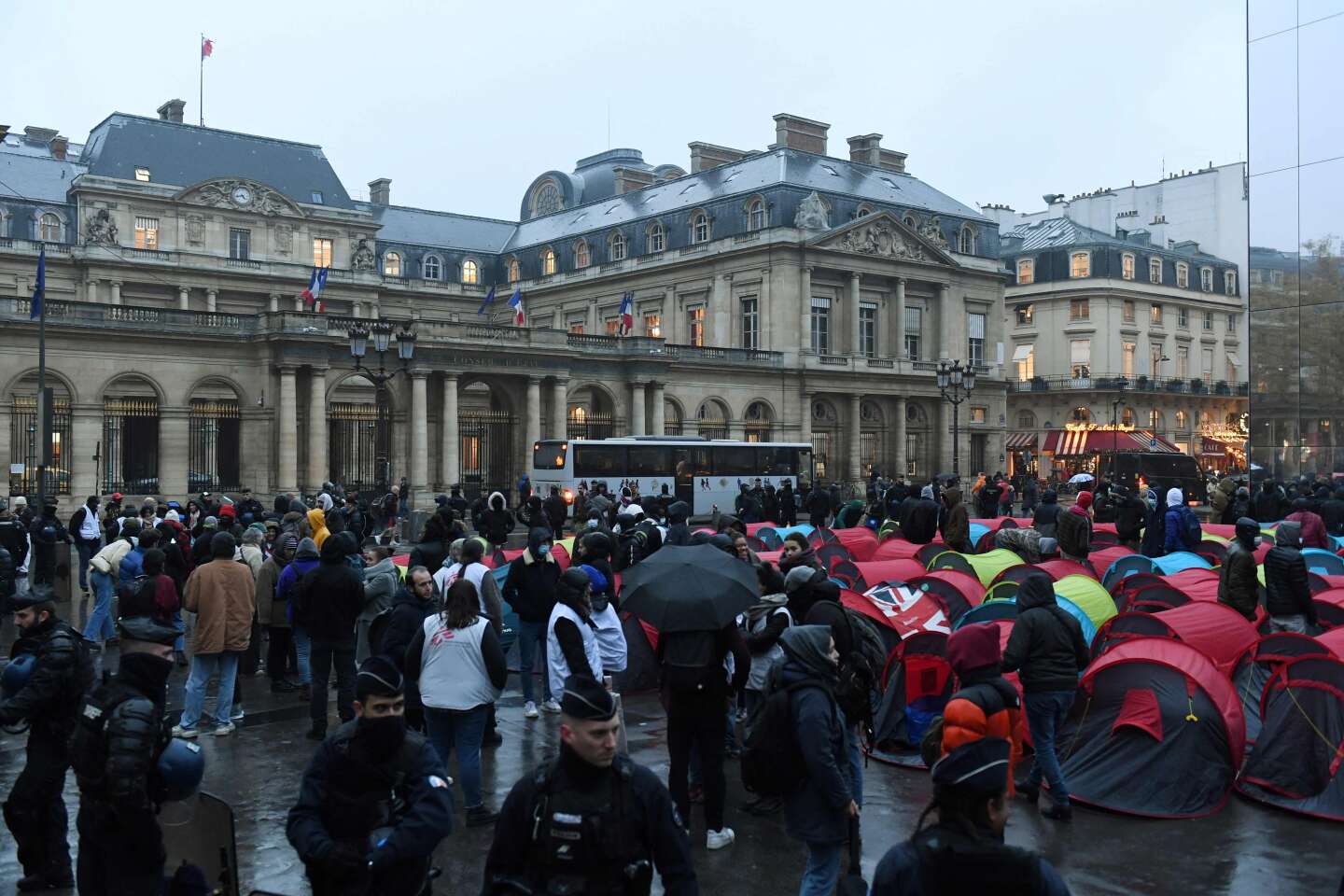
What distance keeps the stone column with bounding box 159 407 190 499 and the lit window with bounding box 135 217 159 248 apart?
20.1 m

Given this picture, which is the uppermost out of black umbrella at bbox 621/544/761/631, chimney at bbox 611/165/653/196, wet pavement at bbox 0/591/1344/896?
chimney at bbox 611/165/653/196

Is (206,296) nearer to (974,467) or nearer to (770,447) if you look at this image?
(770,447)

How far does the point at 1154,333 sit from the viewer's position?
70125 millimetres

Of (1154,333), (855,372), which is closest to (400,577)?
(855,372)

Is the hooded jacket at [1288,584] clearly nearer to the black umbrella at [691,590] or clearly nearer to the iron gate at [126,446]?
the black umbrella at [691,590]

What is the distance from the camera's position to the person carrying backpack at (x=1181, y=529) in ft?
65.8

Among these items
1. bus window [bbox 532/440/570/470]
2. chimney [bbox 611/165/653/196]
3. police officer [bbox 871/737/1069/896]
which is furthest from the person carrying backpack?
chimney [bbox 611/165/653/196]

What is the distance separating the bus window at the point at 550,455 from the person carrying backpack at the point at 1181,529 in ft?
71.1

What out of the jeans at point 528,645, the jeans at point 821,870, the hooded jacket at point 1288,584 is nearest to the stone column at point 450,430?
the jeans at point 528,645

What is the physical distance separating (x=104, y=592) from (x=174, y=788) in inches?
401

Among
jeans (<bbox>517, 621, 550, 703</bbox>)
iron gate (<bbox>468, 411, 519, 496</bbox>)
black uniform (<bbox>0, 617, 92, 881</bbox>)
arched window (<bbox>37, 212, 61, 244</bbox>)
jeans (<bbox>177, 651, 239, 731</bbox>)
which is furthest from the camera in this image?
arched window (<bbox>37, 212, 61, 244</bbox>)

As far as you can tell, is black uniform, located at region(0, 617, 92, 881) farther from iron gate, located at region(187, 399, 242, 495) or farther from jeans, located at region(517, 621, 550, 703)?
iron gate, located at region(187, 399, 242, 495)

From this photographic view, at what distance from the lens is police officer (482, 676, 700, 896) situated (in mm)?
4207

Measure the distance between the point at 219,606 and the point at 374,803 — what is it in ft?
22.5
